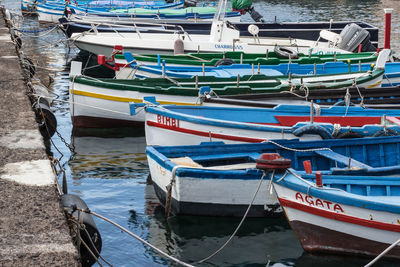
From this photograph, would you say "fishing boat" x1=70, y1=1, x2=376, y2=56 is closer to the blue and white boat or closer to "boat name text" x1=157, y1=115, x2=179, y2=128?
the blue and white boat

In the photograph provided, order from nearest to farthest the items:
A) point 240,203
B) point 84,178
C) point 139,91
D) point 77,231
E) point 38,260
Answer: point 38,260
point 77,231
point 240,203
point 84,178
point 139,91

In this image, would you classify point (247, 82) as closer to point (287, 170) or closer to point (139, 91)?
point (139, 91)

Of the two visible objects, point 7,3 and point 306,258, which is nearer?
point 306,258

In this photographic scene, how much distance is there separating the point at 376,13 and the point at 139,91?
1434 inches

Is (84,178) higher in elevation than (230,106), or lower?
lower

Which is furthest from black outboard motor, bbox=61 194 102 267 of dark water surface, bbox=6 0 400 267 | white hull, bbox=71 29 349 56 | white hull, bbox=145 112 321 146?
white hull, bbox=71 29 349 56

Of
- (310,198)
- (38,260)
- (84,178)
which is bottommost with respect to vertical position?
(84,178)

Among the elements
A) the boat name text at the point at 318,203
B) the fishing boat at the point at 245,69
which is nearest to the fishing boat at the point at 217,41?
the fishing boat at the point at 245,69

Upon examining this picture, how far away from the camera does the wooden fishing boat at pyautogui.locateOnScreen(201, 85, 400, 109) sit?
1520cm

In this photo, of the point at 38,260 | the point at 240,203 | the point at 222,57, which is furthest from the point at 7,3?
the point at 38,260

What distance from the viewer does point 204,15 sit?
34.5 metres

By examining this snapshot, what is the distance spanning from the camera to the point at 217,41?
77.4 ft

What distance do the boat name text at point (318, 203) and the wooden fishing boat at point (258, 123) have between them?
141 inches

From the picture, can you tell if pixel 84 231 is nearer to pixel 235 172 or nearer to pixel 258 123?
pixel 235 172
